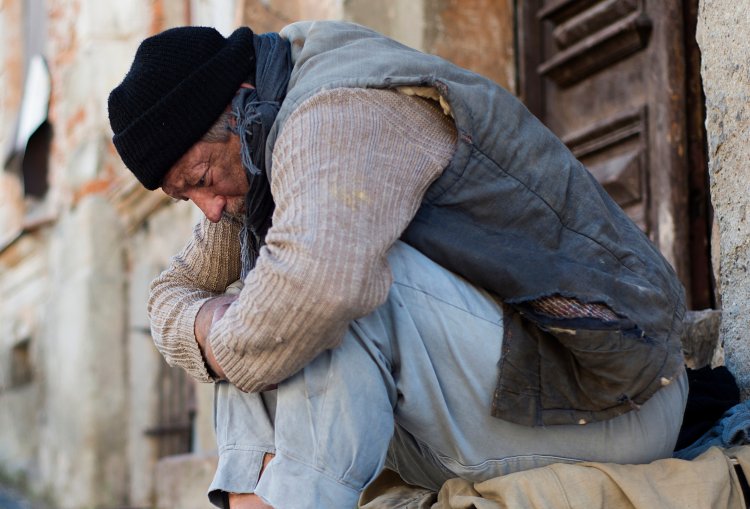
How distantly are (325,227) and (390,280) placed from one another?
0.14 m

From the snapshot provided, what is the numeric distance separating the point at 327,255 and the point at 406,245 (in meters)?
0.23

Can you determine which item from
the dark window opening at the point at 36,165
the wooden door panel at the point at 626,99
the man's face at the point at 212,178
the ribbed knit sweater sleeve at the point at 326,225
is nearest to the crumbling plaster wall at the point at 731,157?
the ribbed knit sweater sleeve at the point at 326,225

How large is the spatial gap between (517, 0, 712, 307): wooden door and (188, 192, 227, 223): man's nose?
1774 millimetres

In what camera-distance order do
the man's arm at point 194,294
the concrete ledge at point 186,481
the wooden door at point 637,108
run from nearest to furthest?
the man's arm at point 194,294
the wooden door at point 637,108
the concrete ledge at point 186,481

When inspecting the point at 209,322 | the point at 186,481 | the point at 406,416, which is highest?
the point at 209,322

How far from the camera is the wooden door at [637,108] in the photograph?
3.25m

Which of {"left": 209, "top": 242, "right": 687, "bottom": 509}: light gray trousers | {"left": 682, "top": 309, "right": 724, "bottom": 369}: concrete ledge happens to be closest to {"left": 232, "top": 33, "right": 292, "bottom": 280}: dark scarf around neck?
{"left": 209, "top": 242, "right": 687, "bottom": 509}: light gray trousers

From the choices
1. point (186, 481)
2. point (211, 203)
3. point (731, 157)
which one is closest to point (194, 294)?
point (211, 203)

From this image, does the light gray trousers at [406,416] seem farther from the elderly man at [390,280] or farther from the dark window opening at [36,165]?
the dark window opening at [36,165]

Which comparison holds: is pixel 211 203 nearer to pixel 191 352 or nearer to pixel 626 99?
pixel 191 352

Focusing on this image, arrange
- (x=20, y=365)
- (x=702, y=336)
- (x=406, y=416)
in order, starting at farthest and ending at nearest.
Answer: (x=20, y=365)
(x=702, y=336)
(x=406, y=416)

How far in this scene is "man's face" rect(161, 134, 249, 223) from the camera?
1851 mm

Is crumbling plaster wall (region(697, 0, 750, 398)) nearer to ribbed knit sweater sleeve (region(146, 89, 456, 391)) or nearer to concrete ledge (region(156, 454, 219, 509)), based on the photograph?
ribbed knit sweater sleeve (region(146, 89, 456, 391))

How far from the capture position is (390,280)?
157 cm
